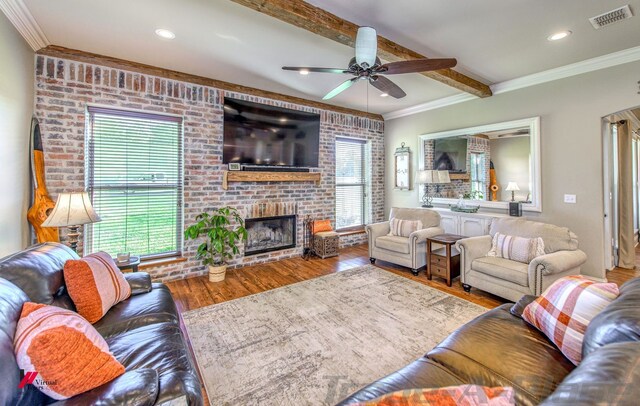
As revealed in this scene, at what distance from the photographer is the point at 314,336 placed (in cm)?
244

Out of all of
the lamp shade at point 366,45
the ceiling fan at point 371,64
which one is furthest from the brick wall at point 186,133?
the lamp shade at point 366,45

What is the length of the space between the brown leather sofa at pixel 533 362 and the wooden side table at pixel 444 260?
1858 millimetres

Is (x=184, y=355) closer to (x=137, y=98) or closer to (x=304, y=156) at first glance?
(x=137, y=98)

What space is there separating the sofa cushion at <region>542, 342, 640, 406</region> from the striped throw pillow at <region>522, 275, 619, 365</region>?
0.69 m

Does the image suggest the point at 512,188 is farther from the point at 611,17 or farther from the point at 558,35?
the point at 611,17

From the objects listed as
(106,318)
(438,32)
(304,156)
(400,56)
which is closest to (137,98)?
(304,156)

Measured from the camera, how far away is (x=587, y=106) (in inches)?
140

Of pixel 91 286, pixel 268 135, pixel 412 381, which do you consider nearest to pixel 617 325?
pixel 412 381

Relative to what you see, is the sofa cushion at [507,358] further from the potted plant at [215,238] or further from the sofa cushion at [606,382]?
the potted plant at [215,238]

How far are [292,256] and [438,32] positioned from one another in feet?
12.4

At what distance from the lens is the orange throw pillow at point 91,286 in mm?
1773

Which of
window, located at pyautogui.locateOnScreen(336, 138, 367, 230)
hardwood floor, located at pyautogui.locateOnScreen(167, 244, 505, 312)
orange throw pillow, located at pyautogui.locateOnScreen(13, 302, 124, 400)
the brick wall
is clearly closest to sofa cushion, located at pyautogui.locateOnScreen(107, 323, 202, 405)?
orange throw pillow, located at pyautogui.locateOnScreen(13, 302, 124, 400)

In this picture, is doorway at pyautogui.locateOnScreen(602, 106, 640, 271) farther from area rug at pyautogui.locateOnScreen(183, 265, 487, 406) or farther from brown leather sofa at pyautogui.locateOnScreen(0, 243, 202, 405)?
brown leather sofa at pyautogui.locateOnScreen(0, 243, 202, 405)

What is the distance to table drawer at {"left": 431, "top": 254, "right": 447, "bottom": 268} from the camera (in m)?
3.67
